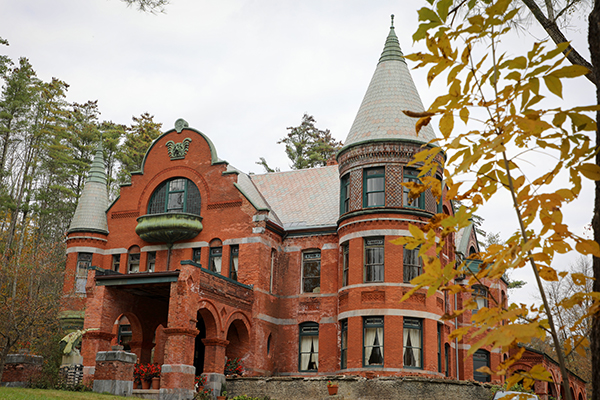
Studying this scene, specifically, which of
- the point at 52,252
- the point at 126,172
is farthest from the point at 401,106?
the point at 126,172

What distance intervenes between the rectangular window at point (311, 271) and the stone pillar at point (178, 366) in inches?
317

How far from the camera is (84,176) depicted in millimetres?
53750

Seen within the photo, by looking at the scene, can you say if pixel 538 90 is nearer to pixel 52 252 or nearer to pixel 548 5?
pixel 548 5

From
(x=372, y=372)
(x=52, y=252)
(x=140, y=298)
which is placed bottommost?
(x=372, y=372)

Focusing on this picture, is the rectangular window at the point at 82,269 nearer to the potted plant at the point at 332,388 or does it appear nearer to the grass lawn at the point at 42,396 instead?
the grass lawn at the point at 42,396

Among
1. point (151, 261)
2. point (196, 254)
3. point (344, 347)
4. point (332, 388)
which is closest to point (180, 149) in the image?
point (196, 254)

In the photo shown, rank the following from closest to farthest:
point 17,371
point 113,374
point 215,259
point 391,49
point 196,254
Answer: point 113,374 → point 17,371 → point 215,259 → point 196,254 → point 391,49

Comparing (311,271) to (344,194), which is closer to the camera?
(344,194)

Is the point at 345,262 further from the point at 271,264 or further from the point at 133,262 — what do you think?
the point at 133,262

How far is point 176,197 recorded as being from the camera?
32.8 meters

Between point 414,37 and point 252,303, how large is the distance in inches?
1041

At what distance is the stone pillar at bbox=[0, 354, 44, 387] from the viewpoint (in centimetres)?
2377

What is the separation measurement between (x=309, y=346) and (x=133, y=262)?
10.4 metres

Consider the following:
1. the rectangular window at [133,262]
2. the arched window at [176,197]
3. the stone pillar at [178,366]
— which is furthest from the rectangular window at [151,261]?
the stone pillar at [178,366]
